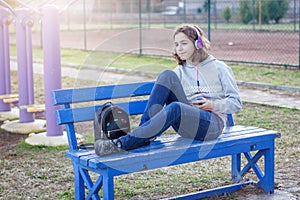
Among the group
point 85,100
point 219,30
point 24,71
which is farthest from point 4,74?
point 219,30

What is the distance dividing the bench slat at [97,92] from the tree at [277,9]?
2279 centimetres

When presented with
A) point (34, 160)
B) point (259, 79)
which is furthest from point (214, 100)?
point (259, 79)

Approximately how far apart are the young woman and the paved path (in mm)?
3412

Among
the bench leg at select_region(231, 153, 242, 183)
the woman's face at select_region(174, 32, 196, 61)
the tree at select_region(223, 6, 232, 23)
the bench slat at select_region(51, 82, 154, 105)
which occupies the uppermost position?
the tree at select_region(223, 6, 232, 23)

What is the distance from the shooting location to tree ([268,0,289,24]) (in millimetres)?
26778

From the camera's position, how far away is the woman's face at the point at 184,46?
449 centimetres

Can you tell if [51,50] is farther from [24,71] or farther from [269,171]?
[269,171]

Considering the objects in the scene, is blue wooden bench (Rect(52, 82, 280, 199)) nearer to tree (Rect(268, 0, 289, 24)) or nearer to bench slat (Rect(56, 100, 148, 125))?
bench slat (Rect(56, 100, 148, 125))

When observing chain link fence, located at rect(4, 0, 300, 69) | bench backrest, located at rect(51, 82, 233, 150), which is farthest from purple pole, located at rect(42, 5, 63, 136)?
bench backrest, located at rect(51, 82, 233, 150)

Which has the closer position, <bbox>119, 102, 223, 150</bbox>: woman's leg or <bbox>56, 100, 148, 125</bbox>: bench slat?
<bbox>119, 102, 223, 150</bbox>: woman's leg

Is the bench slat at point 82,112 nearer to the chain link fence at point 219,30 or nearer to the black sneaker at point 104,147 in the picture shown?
the black sneaker at point 104,147

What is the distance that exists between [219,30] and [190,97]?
979 inches

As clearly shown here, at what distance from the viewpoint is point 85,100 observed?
181 inches

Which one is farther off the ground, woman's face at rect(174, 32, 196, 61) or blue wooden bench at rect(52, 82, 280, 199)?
woman's face at rect(174, 32, 196, 61)
